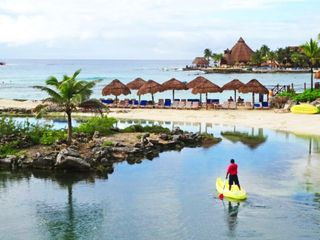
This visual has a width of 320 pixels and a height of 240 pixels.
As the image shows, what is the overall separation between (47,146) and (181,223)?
37.4 ft

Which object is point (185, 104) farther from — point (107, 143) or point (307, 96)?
point (107, 143)

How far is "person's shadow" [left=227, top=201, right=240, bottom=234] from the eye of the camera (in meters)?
15.8

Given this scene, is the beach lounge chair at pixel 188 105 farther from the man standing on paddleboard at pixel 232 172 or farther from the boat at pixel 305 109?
the man standing on paddleboard at pixel 232 172

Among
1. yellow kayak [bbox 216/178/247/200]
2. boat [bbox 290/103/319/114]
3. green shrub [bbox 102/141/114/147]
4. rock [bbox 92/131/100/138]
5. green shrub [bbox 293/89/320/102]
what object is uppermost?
green shrub [bbox 293/89/320/102]

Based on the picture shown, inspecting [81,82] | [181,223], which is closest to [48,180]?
[81,82]

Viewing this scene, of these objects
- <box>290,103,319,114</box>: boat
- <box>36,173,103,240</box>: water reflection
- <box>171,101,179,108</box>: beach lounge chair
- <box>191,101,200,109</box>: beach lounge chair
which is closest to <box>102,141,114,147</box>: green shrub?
<box>36,173,103,240</box>: water reflection

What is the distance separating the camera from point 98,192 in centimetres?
1981

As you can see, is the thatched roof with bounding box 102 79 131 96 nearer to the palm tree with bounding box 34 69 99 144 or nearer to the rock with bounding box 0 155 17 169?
the palm tree with bounding box 34 69 99 144

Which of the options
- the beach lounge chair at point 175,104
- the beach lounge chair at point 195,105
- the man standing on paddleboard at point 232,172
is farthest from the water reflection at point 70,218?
the beach lounge chair at point 175,104

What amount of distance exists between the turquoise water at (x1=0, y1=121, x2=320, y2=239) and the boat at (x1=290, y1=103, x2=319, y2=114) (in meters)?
13.0

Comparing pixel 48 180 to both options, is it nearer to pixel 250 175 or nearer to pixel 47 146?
pixel 47 146

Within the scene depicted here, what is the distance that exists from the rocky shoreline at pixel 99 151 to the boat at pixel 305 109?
10.8m

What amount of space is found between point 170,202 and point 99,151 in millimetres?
7227

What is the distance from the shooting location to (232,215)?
1678cm
